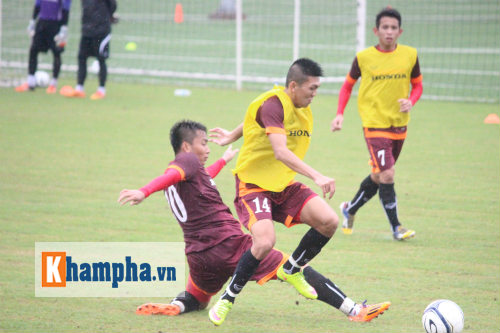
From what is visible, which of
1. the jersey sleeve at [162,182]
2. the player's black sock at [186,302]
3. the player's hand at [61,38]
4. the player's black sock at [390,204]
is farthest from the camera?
the player's hand at [61,38]

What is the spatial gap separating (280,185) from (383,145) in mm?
2217

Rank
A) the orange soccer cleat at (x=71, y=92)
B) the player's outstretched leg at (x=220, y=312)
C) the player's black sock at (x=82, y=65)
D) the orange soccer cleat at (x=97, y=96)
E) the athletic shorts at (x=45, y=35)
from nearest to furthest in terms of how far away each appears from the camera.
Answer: the player's outstretched leg at (x=220, y=312) < the player's black sock at (x=82, y=65) < the athletic shorts at (x=45, y=35) < the orange soccer cleat at (x=97, y=96) < the orange soccer cleat at (x=71, y=92)

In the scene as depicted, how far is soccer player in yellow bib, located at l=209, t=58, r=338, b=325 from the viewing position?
210 inches

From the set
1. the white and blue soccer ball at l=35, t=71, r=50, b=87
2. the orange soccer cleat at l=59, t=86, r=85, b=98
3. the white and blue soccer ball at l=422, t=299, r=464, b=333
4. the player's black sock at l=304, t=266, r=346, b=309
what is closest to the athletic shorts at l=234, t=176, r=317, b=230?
the player's black sock at l=304, t=266, r=346, b=309

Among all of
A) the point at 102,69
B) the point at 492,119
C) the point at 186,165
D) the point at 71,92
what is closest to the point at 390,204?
the point at 186,165

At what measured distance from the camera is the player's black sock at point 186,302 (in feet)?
18.2

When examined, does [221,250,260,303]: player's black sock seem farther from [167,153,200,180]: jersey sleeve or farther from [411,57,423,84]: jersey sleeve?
[411,57,423,84]: jersey sleeve

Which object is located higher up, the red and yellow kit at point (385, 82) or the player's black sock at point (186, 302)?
the red and yellow kit at point (385, 82)

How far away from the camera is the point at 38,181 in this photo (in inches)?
375

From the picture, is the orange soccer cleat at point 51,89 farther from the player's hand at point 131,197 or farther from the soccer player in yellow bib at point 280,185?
the player's hand at point 131,197

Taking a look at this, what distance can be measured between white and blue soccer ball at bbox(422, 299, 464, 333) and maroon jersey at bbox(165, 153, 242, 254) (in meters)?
1.46

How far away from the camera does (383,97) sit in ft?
25.8

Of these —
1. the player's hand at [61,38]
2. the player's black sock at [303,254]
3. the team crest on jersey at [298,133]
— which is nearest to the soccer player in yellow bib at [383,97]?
the team crest on jersey at [298,133]

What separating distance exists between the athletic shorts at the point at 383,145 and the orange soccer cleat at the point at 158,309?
2925mm
